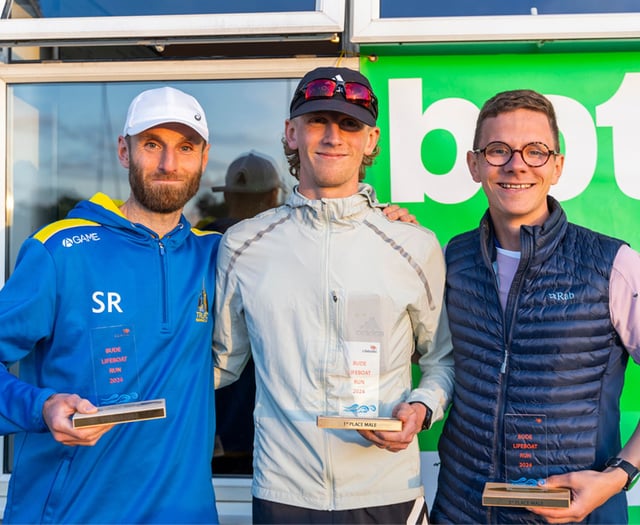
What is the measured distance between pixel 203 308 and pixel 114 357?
319 millimetres

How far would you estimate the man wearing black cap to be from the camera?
1.87 meters

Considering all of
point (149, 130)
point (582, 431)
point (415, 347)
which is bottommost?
point (582, 431)

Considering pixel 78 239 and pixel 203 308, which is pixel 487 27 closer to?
pixel 203 308

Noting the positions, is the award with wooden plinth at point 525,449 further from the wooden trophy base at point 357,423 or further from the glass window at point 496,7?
the glass window at point 496,7

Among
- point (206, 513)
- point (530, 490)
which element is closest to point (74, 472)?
point (206, 513)

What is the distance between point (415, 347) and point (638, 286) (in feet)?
2.43

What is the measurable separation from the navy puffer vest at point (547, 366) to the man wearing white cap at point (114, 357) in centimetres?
84

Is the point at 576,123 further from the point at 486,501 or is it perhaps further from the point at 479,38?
the point at 486,501

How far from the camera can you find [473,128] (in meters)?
2.59

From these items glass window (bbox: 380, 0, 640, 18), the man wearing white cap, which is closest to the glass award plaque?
the man wearing white cap

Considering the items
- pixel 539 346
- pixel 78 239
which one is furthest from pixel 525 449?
pixel 78 239

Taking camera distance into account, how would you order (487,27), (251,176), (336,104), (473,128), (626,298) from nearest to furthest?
(626,298)
(336,104)
(487,27)
(473,128)
(251,176)

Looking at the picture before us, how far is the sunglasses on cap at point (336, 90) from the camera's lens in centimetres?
201

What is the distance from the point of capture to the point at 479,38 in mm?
2451
